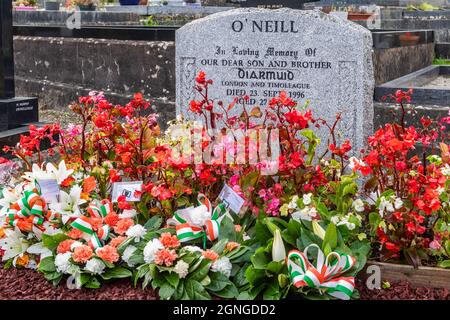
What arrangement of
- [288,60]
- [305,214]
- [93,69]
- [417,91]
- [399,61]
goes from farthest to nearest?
[93,69], [399,61], [417,91], [288,60], [305,214]

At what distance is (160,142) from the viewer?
4.16 metres

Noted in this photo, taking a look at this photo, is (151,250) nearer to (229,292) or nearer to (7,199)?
(229,292)

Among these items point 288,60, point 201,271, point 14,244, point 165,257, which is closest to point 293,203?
point 201,271

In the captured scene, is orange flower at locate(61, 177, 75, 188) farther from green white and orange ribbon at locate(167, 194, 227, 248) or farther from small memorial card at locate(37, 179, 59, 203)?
green white and orange ribbon at locate(167, 194, 227, 248)

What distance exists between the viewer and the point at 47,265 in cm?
333

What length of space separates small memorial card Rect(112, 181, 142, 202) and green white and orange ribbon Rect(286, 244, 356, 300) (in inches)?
34.9

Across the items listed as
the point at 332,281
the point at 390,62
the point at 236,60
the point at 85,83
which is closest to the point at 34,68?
the point at 85,83

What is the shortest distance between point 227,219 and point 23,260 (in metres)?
0.97

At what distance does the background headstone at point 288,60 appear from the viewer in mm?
4598

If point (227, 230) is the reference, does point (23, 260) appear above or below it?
below

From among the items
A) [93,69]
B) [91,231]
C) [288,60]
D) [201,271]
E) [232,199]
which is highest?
[288,60]

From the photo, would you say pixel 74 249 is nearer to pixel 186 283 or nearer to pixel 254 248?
pixel 186 283

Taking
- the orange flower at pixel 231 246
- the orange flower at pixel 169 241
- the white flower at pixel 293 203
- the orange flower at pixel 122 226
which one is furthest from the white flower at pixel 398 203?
the orange flower at pixel 122 226
